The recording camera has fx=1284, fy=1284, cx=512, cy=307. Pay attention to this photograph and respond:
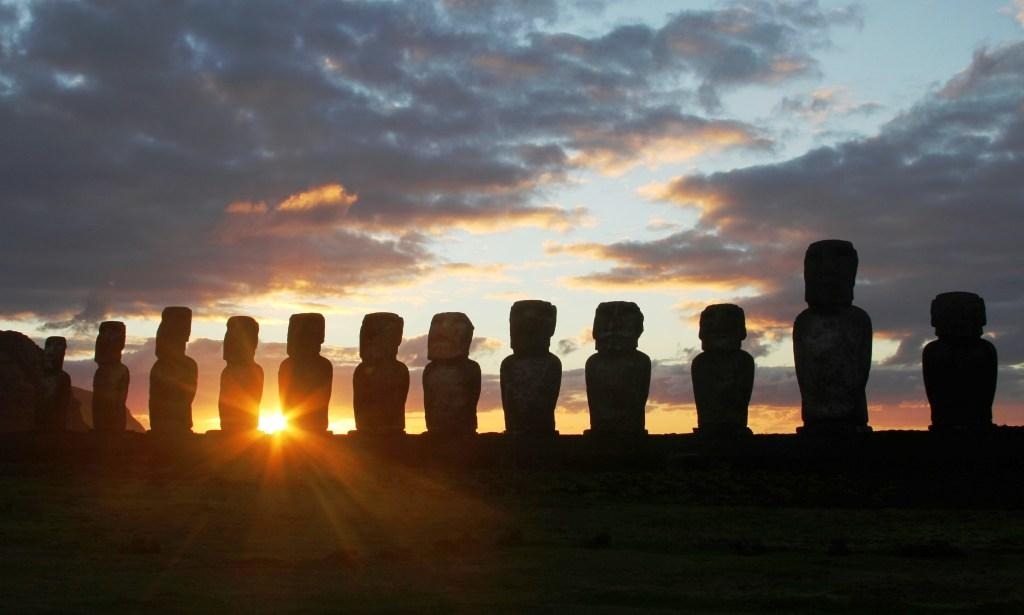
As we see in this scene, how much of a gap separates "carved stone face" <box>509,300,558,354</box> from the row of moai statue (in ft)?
0.04

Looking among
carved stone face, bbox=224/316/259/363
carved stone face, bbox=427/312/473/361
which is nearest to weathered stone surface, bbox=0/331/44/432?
carved stone face, bbox=224/316/259/363

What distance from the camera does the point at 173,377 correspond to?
20.9 m

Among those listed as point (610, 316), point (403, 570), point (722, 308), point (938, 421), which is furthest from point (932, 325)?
point (403, 570)

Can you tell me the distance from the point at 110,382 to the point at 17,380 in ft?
36.4

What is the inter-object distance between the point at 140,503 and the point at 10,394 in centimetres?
1974

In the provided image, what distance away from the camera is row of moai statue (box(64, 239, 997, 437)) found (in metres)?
14.1

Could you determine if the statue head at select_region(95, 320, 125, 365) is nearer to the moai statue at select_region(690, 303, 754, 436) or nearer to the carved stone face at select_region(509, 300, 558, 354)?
the carved stone face at select_region(509, 300, 558, 354)

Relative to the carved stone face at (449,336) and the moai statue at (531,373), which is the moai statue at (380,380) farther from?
the moai statue at (531,373)

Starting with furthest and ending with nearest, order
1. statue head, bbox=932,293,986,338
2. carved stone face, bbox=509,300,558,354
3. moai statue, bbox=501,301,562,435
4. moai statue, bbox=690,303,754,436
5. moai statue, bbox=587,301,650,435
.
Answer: carved stone face, bbox=509,300,558,354 → moai statue, bbox=501,301,562,435 → moai statue, bbox=587,301,650,435 → moai statue, bbox=690,303,754,436 → statue head, bbox=932,293,986,338

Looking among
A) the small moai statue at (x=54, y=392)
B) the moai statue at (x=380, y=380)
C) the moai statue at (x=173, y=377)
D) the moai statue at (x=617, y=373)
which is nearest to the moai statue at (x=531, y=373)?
the moai statue at (x=617, y=373)

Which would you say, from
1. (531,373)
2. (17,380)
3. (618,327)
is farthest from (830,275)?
(17,380)

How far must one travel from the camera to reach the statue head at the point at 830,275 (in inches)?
567

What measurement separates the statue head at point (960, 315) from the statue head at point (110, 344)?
13.8m

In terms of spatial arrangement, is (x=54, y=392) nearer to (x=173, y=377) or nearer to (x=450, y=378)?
(x=173, y=377)
